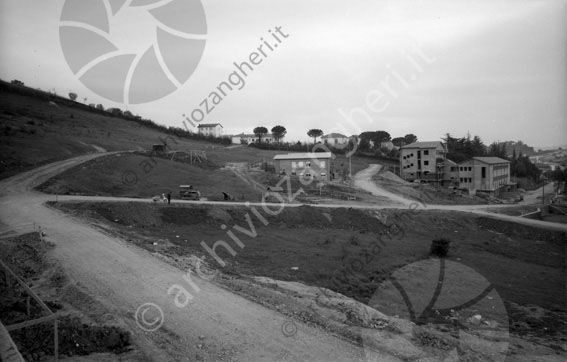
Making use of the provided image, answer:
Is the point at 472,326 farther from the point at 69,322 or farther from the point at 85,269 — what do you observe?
the point at 85,269

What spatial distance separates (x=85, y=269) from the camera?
1459 cm

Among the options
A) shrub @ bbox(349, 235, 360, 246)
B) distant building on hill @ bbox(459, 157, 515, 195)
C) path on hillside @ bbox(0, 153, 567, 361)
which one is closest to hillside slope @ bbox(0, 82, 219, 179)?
path on hillside @ bbox(0, 153, 567, 361)

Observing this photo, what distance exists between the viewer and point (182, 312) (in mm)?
11484

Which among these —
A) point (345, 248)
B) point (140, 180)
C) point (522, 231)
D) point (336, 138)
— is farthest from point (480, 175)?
point (140, 180)

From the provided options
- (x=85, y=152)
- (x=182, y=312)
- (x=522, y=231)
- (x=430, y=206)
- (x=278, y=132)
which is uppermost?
(x=278, y=132)

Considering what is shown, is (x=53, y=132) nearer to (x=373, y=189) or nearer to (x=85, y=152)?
(x=85, y=152)

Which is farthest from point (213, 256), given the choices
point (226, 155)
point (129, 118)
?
point (129, 118)

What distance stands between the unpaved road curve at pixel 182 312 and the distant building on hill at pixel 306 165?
130ft

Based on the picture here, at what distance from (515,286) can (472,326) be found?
819cm

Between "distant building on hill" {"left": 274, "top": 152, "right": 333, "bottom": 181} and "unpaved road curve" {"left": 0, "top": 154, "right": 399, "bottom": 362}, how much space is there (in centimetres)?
3959

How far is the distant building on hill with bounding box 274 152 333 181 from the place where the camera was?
56.1m

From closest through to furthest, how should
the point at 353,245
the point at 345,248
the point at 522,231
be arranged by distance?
the point at 345,248
the point at 353,245
the point at 522,231

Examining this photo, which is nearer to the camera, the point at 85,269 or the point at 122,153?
the point at 85,269

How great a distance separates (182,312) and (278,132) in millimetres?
113850
